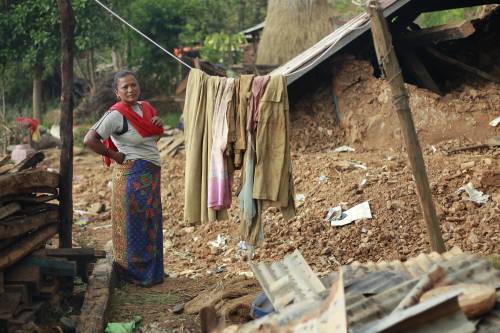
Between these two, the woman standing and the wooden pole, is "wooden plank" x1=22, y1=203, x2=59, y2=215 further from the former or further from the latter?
the woman standing

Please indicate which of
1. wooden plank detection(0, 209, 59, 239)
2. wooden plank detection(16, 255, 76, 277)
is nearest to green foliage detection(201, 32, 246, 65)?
wooden plank detection(0, 209, 59, 239)

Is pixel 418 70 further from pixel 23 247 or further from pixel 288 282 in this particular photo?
pixel 288 282

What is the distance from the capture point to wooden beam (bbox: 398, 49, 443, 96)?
10.2 meters

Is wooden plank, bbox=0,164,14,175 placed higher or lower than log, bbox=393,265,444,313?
higher

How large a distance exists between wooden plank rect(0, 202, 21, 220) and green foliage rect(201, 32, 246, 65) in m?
13.7

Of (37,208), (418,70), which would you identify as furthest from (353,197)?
(37,208)

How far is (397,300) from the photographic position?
3457mm

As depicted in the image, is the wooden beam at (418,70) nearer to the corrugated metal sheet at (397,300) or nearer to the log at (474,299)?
the corrugated metal sheet at (397,300)

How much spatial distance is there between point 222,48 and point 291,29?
2154mm

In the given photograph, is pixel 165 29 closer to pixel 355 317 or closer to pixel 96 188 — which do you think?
pixel 96 188

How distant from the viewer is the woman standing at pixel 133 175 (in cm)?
601

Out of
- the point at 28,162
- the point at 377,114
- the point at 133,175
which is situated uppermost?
the point at 377,114

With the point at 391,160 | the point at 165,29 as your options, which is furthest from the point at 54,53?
the point at 391,160

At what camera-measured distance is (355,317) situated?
3316 millimetres
